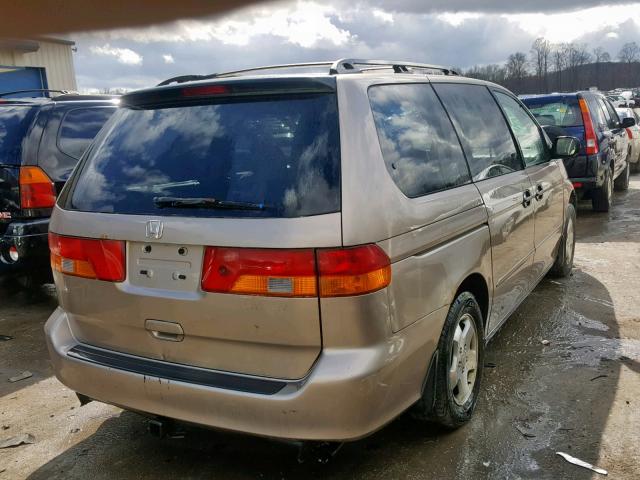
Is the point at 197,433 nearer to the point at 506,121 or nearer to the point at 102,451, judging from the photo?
the point at 102,451

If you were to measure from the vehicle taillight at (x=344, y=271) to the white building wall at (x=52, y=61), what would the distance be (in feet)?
69.1

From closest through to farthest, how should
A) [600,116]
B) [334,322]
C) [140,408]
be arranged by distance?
1. [334,322]
2. [140,408]
3. [600,116]

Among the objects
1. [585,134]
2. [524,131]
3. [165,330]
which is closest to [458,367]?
[165,330]

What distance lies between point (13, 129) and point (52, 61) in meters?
18.5

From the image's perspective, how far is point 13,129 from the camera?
5.14 meters

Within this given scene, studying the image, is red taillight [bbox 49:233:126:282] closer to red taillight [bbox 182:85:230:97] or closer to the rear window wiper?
the rear window wiper

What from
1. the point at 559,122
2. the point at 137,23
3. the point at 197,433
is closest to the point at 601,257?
the point at 559,122

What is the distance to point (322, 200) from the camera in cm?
221

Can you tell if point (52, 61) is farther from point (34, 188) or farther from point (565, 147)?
point (565, 147)

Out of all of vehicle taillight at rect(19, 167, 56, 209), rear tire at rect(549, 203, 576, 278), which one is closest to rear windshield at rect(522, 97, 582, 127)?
rear tire at rect(549, 203, 576, 278)

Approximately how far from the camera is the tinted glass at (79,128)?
5309mm

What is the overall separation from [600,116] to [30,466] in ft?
30.0

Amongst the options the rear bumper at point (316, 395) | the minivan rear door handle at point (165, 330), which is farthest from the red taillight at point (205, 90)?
the rear bumper at point (316, 395)

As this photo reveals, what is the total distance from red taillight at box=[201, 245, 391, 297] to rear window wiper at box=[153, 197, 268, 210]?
17cm
